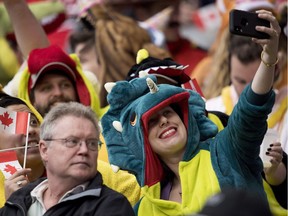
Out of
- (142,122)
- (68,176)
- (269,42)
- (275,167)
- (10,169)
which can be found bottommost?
(275,167)

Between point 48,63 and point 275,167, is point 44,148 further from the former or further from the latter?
point 48,63

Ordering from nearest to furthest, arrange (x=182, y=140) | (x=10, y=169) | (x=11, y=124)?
(x=182, y=140), (x=10, y=169), (x=11, y=124)

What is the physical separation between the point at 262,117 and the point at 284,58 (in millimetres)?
2038

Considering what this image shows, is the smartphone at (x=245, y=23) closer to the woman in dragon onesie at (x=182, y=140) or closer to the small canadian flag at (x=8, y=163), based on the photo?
the woman in dragon onesie at (x=182, y=140)

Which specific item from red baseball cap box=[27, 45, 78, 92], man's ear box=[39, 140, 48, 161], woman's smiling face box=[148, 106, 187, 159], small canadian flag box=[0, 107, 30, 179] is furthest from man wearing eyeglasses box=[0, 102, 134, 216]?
red baseball cap box=[27, 45, 78, 92]

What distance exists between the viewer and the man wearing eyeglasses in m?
4.47

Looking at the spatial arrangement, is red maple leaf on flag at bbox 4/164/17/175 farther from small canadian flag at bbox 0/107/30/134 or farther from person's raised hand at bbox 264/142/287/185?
person's raised hand at bbox 264/142/287/185


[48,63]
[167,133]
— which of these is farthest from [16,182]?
[48,63]

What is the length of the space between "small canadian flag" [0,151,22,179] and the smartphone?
1375 mm

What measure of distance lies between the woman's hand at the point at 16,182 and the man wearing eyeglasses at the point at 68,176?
0.12 m

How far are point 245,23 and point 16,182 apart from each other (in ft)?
4.37

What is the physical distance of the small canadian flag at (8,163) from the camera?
200 inches

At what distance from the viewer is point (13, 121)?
5203 mm

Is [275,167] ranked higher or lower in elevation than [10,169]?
lower
